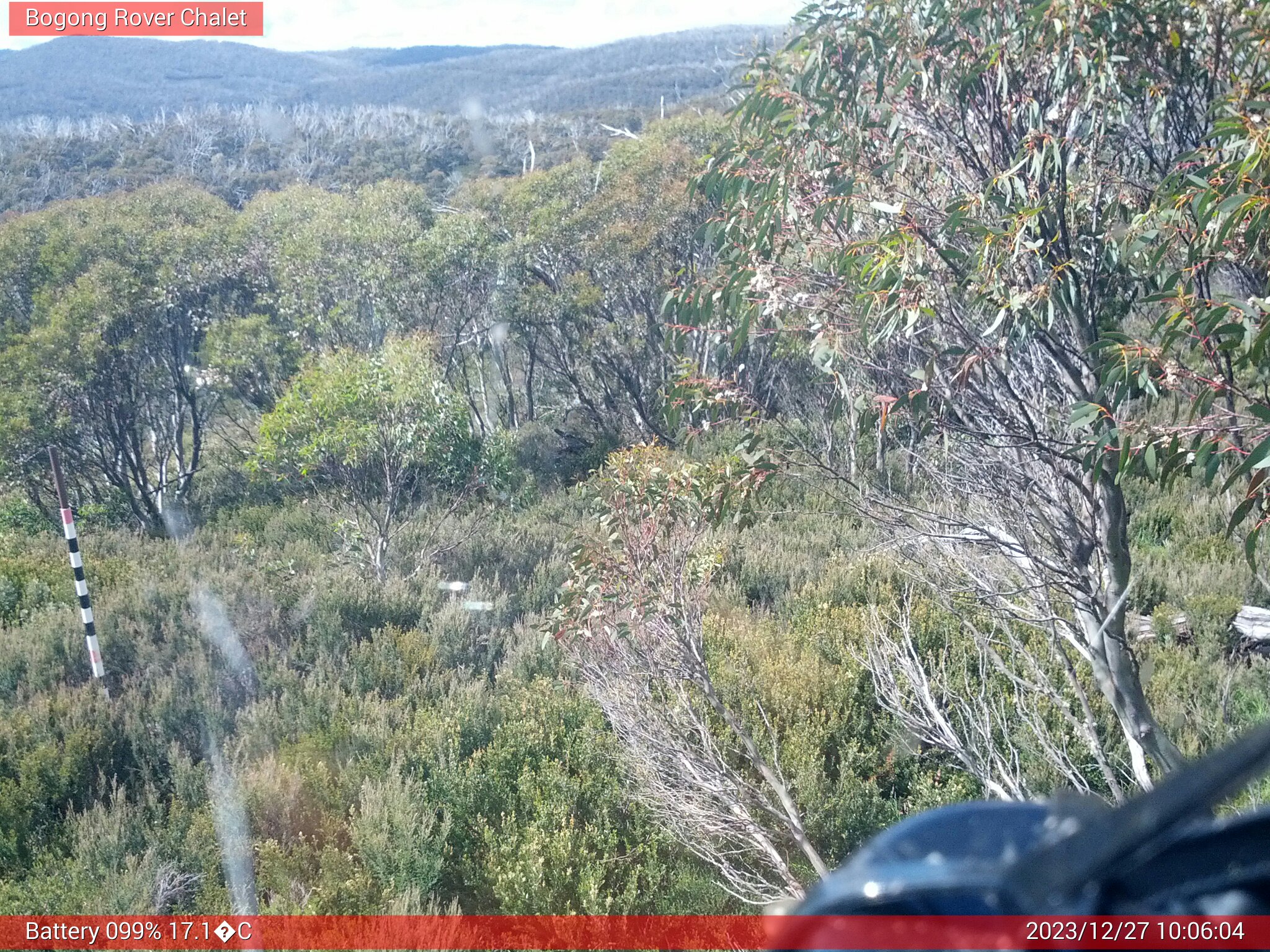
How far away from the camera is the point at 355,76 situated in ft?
163

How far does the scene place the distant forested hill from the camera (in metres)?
35.0

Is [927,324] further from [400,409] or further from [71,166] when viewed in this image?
[71,166]

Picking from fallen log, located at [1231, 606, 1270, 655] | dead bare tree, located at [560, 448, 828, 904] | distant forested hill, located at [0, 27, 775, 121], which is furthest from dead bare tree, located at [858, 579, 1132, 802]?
distant forested hill, located at [0, 27, 775, 121]

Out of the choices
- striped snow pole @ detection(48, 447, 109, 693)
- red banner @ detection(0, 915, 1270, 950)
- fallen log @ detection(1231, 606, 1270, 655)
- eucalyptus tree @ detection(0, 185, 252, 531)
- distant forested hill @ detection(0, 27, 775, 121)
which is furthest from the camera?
distant forested hill @ detection(0, 27, 775, 121)

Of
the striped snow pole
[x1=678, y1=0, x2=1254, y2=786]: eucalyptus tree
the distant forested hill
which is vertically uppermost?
the distant forested hill

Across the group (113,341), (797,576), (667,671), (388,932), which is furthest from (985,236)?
(113,341)

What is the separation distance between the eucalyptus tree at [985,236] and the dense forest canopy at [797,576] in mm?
24

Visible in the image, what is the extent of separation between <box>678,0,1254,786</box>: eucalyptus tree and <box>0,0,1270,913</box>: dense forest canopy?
2 centimetres

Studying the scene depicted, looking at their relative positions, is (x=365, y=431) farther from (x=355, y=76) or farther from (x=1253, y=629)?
(x=355, y=76)

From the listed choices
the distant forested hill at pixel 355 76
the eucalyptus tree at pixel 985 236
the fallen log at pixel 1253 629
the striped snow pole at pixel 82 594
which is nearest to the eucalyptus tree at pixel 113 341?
the striped snow pole at pixel 82 594

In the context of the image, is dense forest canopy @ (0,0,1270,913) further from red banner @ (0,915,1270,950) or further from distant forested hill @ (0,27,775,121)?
distant forested hill @ (0,27,775,121)

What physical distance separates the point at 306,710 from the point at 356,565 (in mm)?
4591

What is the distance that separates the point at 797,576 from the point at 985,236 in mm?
6350

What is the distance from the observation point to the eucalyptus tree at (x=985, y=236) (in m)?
3.22
